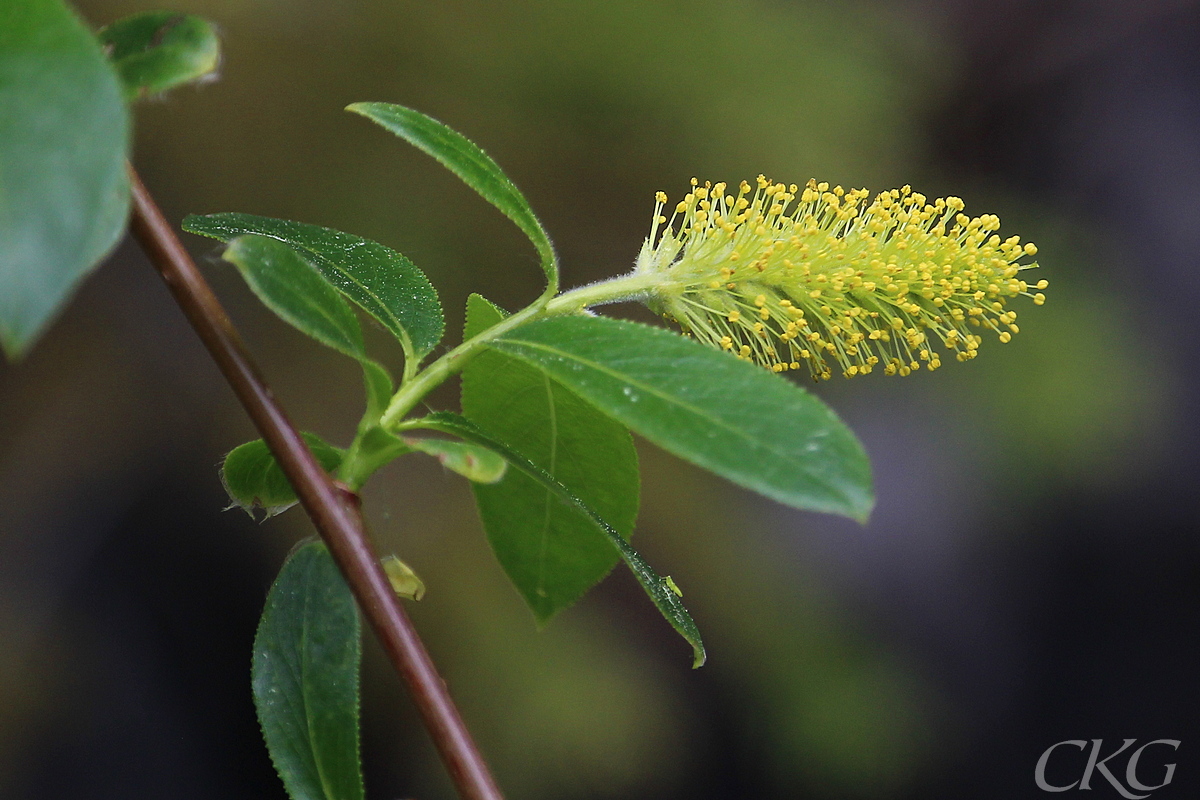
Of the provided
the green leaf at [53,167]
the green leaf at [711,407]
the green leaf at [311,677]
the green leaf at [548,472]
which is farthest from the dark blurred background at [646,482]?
the green leaf at [53,167]

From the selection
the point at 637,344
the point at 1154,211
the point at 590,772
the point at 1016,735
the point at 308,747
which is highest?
the point at 1154,211

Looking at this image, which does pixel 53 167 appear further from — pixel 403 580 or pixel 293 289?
pixel 403 580

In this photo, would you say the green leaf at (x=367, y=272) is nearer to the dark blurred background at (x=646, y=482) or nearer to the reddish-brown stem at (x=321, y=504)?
the reddish-brown stem at (x=321, y=504)

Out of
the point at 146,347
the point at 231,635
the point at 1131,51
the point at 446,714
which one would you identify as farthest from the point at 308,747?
the point at 1131,51

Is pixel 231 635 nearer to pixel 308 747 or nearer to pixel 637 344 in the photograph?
pixel 308 747

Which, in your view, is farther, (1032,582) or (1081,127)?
Answer: (1081,127)

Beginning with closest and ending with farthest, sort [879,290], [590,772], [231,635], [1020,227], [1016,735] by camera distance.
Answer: [879,290] → [231,635] → [590,772] → [1016,735] → [1020,227]
